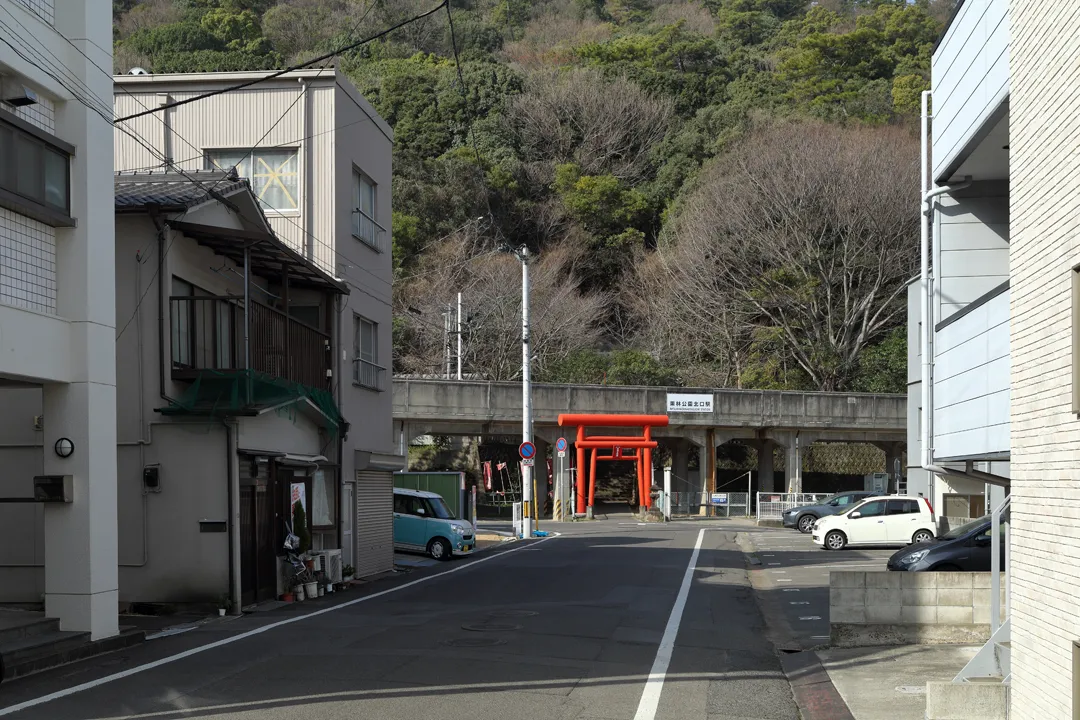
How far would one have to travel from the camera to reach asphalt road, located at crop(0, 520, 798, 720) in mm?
9477

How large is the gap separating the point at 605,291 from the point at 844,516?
1203 inches

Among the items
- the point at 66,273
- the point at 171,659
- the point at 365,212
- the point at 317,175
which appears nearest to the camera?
the point at 171,659

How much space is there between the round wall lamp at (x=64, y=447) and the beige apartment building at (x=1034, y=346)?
10034mm

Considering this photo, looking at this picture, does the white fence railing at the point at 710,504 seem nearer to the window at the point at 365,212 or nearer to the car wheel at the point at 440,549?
the car wheel at the point at 440,549

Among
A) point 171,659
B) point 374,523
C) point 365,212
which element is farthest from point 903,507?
point 171,659

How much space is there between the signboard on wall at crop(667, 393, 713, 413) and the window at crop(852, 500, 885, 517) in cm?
1833

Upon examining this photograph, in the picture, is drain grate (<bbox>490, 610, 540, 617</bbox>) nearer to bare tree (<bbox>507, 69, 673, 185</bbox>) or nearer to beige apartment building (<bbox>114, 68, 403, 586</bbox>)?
beige apartment building (<bbox>114, 68, 403, 586</bbox>)

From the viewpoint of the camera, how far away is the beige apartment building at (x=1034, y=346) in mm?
7238

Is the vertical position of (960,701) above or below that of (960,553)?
above

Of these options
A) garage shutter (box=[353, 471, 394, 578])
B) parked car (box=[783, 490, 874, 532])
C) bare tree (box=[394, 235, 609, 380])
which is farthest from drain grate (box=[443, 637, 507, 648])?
bare tree (box=[394, 235, 609, 380])

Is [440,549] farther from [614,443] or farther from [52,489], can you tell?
[614,443]

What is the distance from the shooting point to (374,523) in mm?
24469

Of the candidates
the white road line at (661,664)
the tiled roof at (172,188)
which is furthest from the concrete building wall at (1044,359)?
the tiled roof at (172,188)

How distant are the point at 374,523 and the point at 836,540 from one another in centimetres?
1308
